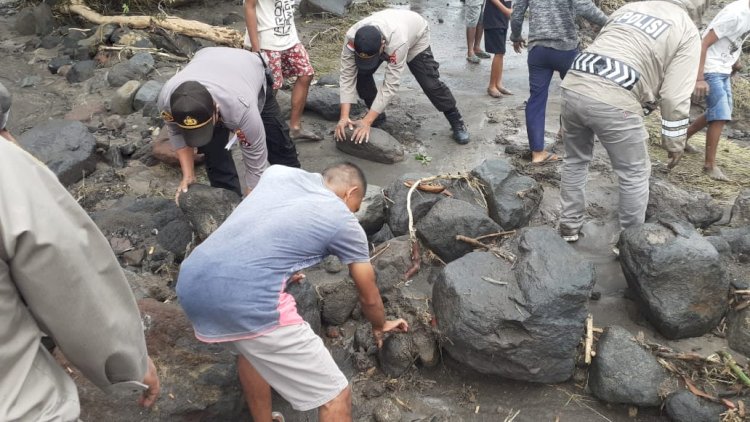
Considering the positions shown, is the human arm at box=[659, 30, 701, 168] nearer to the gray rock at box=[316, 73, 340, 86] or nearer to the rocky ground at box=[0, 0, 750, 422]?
the rocky ground at box=[0, 0, 750, 422]

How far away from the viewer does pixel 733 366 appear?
9.42 feet

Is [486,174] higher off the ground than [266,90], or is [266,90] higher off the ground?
[266,90]

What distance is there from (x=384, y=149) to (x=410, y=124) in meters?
0.84

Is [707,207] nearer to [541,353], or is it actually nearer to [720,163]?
[720,163]

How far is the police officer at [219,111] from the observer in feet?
10.7

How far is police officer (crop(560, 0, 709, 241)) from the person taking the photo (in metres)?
3.48

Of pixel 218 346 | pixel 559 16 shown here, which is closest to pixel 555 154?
pixel 559 16

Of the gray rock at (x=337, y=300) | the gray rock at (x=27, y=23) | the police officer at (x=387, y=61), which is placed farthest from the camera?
the gray rock at (x=27, y=23)

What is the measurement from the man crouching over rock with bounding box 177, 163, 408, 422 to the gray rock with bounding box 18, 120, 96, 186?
2942mm

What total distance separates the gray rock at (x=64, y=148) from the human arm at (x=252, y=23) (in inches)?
64.6

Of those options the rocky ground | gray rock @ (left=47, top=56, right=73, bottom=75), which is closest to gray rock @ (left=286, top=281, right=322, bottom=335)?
the rocky ground

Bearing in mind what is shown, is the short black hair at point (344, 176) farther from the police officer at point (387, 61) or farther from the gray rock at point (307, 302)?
the police officer at point (387, 61)

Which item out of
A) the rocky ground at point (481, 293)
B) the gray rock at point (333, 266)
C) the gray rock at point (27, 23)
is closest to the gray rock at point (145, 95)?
the rocky ground at point (481, 293)

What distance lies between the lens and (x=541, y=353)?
9.50 ft
